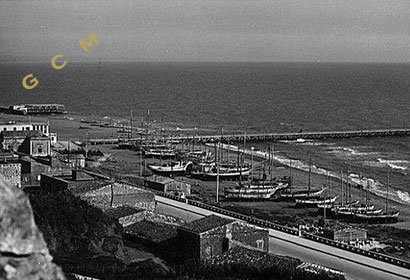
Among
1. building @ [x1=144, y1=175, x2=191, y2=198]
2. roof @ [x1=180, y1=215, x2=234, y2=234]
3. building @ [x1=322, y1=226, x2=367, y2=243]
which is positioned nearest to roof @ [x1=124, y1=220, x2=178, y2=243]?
roof @ [x1=180, y1=215, x2=234, y2=234]

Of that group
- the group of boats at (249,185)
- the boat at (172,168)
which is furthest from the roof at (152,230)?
the boat at (172,168)

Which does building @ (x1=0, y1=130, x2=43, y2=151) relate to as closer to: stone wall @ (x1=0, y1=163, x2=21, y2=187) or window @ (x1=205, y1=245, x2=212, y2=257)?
stone wall @ (x1=0, y1=163, x2=21, y2=187)

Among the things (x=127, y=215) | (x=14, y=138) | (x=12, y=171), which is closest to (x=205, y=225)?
(x=127, y=215)

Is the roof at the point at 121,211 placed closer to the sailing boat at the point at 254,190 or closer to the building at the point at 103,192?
the building at the point at 103,192

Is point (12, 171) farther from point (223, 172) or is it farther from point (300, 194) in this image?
point (223, 172)

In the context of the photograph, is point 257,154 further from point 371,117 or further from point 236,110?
point 236,110

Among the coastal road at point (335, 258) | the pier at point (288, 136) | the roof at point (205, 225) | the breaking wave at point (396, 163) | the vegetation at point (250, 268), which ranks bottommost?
the breaking wave at point (396, 163)

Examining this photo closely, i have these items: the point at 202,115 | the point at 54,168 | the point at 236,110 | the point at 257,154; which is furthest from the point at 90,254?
the point at 236,110
